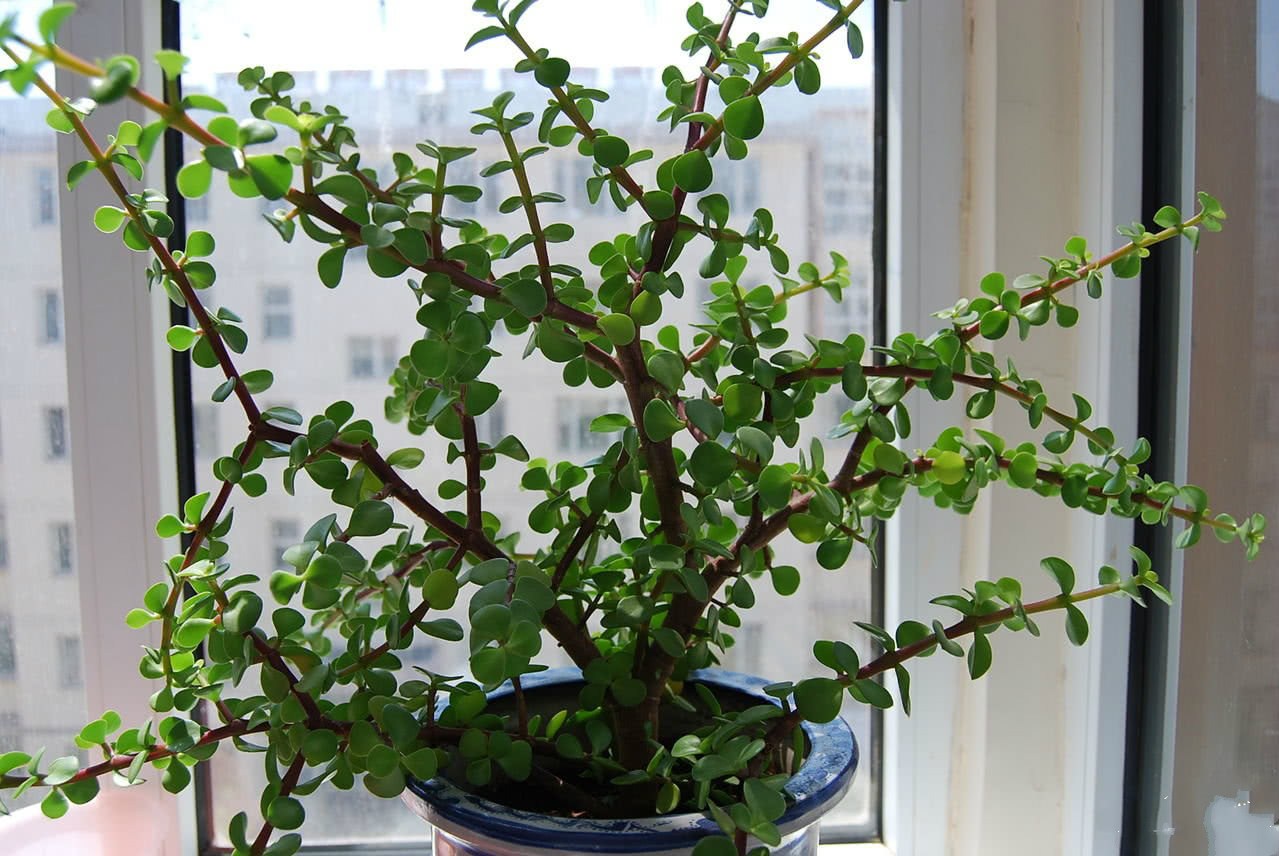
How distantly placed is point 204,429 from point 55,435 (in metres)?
0.13

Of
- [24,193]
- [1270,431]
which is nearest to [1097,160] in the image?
[1270,431]

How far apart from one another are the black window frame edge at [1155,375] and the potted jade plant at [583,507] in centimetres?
28

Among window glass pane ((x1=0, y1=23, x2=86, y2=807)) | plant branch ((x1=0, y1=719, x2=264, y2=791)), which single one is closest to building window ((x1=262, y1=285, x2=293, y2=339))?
window glass pane ((x1=0, y1=23, x2=86, y2=807))

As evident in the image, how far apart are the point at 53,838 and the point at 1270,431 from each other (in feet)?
3.32

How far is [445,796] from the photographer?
56 cm

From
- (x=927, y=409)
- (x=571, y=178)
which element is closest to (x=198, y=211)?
(x=571, y=178)

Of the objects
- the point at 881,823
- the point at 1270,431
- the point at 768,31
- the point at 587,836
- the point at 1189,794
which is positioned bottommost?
the point at 881,823

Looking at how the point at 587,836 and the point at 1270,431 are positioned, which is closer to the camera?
the point at 587,836

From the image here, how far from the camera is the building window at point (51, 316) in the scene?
0.96m

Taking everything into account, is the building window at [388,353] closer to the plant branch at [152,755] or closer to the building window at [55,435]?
the building window at [55,435]

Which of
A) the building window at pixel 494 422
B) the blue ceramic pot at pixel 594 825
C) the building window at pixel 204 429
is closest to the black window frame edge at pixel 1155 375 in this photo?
the blue ceramic pot at pixel 594 825

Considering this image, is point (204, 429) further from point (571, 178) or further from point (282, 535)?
point (571, 178)

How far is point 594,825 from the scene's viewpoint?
0.53 metres

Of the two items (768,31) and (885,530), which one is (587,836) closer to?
(885,530)
